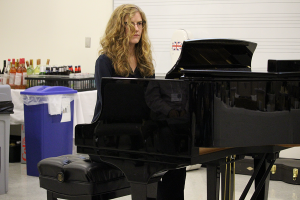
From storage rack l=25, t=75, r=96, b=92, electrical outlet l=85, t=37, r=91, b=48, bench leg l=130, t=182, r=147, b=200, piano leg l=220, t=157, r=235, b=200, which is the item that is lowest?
piano leg l=220, t=157, r=235, b=200

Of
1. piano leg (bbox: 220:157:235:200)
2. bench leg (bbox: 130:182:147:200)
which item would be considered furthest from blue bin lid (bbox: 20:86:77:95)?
bench leg (bbox: 130:182:147:200)

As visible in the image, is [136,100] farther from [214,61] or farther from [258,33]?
[258,33]

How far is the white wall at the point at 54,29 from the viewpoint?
5.36m

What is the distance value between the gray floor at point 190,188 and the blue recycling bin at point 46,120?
213 mm

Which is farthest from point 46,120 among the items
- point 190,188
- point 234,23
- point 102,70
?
point 234,23

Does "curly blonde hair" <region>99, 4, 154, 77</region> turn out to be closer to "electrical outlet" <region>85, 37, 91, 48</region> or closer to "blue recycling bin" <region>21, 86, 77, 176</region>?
"blue recycling bin" <region>21, 86, 77, 176</region>

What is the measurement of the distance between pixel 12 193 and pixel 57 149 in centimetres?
69

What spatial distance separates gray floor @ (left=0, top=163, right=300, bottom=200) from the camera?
3.34m

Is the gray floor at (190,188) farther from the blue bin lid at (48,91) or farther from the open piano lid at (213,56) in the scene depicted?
the open piano lid at (213,56)

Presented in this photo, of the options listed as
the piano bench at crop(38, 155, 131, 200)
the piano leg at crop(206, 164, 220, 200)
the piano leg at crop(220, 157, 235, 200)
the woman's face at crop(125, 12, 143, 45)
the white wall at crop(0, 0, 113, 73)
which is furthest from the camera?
the white wall at crop(0, 0, 113, 73)

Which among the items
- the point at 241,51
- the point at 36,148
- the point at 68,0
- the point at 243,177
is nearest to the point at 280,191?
the point at 243,177

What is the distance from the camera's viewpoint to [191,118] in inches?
65.0

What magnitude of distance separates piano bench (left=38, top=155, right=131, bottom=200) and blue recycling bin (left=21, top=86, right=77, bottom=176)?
1.51m

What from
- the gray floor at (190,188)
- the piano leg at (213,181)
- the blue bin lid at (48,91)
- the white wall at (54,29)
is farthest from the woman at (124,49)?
the white wall at (54,29)
